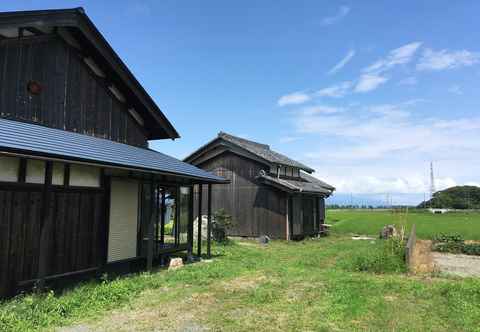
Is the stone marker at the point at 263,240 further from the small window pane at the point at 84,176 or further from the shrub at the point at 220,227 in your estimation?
the small window pane at the point at 84,176

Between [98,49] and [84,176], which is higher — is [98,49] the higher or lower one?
the higher one

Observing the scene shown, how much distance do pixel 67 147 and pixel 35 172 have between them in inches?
39.9

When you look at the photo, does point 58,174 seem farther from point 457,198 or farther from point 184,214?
point 457,198

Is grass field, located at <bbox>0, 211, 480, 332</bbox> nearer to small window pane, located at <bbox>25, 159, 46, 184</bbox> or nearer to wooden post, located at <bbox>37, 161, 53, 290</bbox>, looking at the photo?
wooden post, located at <bbox>37, 161, 53, 290</bbox>

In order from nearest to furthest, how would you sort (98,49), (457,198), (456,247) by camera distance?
1. (98,49)
2. (456,247)
3. (457,198)

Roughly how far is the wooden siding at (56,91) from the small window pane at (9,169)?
1.18 m

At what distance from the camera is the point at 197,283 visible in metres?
8.60

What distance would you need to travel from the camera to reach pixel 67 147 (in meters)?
7.13

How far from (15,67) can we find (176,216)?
6.38 metres

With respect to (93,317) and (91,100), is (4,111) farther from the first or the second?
(93,317)

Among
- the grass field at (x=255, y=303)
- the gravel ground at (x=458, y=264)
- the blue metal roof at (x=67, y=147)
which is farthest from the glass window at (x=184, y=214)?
the gravel ground at (x=458, y=264)

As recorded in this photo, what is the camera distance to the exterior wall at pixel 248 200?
19.9 metres

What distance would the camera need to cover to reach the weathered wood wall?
22.7ft

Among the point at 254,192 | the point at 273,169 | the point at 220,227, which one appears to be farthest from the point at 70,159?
the point at 273,169
